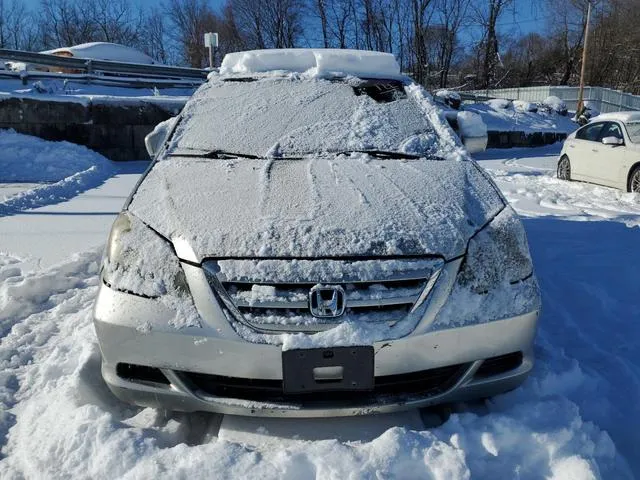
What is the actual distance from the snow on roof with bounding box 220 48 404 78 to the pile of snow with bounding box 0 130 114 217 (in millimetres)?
5082

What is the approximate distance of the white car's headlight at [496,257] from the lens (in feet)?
6.79

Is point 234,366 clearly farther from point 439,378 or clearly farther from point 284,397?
point 439,378

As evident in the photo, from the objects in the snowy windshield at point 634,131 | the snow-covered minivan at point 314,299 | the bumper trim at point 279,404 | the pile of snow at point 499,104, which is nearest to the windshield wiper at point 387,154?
the snow-covered minivan at point 314,299

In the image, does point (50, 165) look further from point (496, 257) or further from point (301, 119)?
point (496, 257)

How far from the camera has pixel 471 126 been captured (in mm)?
3543

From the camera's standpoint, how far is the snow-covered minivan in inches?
75.4

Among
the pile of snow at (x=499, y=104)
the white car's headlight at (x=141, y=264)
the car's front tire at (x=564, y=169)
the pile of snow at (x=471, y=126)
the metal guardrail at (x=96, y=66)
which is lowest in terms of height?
the car's front tire at (x=564, y=169)

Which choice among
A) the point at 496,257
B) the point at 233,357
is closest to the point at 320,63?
the point at 496,257

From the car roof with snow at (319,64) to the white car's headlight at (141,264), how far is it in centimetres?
198

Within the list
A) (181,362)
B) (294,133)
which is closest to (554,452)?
(181,362)

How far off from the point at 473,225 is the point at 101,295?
1.55 meters

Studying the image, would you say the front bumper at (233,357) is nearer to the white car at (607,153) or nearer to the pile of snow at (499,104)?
the white car at (607,153)

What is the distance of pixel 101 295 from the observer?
2.11 meters

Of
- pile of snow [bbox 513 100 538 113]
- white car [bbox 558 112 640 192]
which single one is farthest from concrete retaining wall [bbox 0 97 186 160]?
pile of snow [bbox 513 100 538 113]
